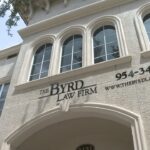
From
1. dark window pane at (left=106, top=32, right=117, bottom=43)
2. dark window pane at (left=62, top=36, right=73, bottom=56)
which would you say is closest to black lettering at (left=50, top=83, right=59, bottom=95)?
dark window pane at (left=62, top=36, right=73, bottom=56)

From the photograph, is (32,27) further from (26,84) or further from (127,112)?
(127,112)

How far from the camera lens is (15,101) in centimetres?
827

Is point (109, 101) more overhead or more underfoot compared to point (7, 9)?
more underfoot

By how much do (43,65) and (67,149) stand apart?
323cm

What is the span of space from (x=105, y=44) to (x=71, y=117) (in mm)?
3037

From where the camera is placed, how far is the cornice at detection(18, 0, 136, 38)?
32.9 ft

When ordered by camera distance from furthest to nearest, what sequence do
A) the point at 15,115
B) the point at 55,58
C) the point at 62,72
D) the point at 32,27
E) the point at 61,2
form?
the point at 61,2 < the point at 32,27 < the point at 55,58 < the point at 62,72 < the point at 15,115

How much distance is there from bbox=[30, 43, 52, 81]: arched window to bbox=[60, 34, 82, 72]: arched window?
0.67 meters

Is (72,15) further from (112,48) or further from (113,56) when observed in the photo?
(113,56)

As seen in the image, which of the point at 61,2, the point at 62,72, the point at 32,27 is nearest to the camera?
the point at 62,72

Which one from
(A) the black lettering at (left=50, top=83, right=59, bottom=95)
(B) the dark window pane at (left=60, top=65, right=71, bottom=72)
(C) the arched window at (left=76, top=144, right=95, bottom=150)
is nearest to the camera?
(A) the black lettering at (left=50, top=83, right=59, bottom=95)

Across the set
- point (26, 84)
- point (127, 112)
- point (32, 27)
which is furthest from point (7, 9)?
point (127, 112)

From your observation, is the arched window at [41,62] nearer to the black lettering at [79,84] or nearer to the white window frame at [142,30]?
the black lettering at [79,84]

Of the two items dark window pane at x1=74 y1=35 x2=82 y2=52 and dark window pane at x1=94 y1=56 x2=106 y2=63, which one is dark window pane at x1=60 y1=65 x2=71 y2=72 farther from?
dark window pane at x1=94 y1=56 x2=106 y2=63
